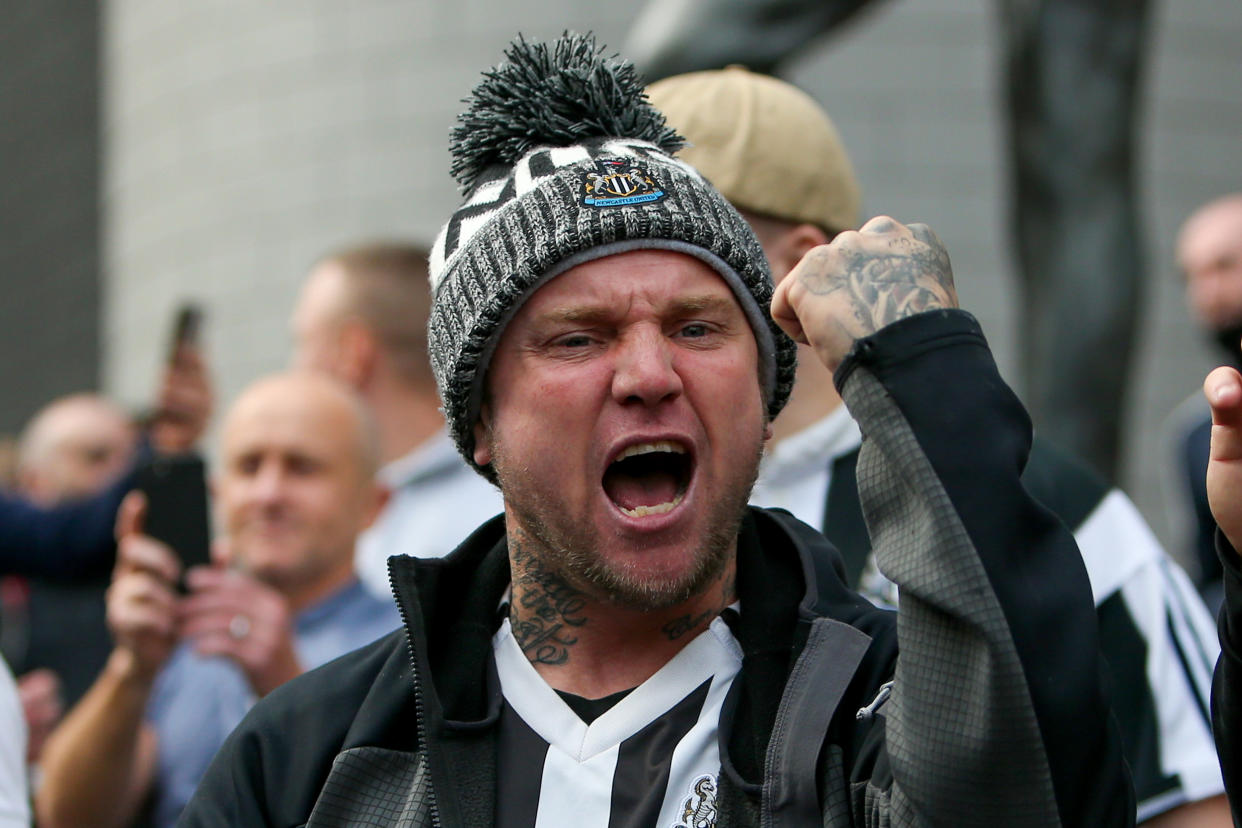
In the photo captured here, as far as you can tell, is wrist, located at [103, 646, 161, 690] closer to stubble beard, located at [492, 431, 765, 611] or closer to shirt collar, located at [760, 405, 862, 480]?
shirt collar, located at [760, 405, 862, 480]

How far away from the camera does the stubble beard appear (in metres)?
2.09

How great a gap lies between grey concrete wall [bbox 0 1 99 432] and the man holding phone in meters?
9.64

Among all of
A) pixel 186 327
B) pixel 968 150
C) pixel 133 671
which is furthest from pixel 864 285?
pixel 968 150

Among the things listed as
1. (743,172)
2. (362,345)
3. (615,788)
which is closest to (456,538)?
(362,345)

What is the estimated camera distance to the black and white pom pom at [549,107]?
2383 millimetres

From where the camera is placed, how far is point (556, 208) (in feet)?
7.28

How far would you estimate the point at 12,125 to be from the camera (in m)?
14.5

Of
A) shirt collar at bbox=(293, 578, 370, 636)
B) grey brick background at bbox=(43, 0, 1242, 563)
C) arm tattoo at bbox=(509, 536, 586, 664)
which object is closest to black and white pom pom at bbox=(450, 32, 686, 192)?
arm tattoo at bbox=(509, 536, 586, 664)

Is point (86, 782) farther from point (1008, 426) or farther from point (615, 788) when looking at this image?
point (1008, 426)

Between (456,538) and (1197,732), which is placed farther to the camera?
(456,538)

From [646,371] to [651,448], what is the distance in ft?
0.31

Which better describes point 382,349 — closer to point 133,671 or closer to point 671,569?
point 133,671

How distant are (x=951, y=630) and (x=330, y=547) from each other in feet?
8.31

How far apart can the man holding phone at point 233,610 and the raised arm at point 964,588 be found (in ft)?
6.61
